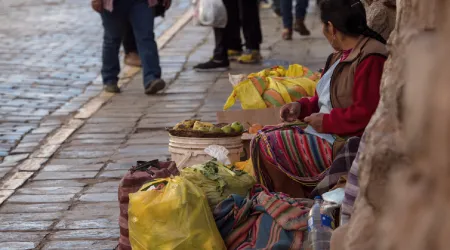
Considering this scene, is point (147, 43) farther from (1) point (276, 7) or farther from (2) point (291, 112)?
(1) point (276, 7)

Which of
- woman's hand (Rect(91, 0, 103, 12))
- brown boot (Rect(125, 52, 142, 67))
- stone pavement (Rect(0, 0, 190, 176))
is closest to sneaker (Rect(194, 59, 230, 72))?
brown boot (Rect(125, 52, 142, 67))

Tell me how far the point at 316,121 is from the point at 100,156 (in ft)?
9.18

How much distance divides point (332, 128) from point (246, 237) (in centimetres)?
71

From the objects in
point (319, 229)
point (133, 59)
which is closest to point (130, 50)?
point (133, 59)

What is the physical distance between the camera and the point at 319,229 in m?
4.26

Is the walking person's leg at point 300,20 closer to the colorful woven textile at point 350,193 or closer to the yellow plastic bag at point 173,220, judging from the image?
the yellow plastic bag at point 173,220

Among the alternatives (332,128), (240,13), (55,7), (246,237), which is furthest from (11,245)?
(55,7)

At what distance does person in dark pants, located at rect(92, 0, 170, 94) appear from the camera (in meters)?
9.47

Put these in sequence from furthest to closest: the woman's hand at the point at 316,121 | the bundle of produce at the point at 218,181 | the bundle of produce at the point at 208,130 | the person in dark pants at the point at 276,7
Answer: the person in dark pants at the point at 276,7, the bundle of produce at the point at 208,130, the woman's hand at the point at 316,121, the bundle of produce at the point at 218,181

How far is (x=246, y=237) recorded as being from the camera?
183 inches

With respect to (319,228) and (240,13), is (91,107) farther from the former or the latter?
(319,228)

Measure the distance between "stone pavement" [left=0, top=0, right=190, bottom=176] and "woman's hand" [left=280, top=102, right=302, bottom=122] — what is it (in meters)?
2.44

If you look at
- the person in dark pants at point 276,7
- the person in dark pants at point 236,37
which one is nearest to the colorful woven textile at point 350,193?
the person in dark pants at point 236,37

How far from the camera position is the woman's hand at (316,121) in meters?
4.93
